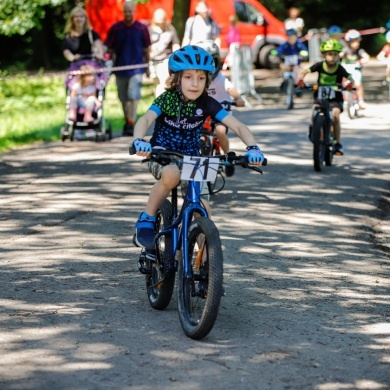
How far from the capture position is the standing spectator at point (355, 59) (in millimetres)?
21764

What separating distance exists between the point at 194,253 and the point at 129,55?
12677 mm

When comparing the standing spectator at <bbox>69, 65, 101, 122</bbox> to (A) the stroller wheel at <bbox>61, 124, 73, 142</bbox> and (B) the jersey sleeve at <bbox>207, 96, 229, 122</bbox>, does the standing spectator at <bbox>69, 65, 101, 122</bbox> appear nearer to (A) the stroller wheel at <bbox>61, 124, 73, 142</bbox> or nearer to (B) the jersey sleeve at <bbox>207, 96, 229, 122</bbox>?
(A) the stroller wheel at <bbox>61, 124, 73, 142</bbox>

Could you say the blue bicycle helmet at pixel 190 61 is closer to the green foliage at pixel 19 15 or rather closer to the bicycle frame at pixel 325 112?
the bicycle frame at pixel 325 112

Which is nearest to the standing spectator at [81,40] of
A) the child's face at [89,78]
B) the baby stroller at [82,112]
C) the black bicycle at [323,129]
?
the baby stroller at [82,112]

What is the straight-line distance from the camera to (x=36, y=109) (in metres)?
25.4

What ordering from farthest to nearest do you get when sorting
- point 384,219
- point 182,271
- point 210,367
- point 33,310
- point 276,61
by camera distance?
point 276,61
point 384,219
point 33,310
point 182,271
point 210,367

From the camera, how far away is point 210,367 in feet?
19.7

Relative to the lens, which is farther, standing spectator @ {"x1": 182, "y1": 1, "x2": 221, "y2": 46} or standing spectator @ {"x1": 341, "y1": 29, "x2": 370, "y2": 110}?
standing spectator @ {"x1": 182, "y1": 1, "x2": 221, "y2": 46}

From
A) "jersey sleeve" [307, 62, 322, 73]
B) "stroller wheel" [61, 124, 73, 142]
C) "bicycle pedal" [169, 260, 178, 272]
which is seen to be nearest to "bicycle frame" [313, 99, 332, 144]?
"jersey sleeve" [307, 62, 322, 73]

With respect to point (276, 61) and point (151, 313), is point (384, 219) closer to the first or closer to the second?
point (151, 313)

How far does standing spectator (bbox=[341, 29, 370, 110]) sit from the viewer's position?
71.4ft

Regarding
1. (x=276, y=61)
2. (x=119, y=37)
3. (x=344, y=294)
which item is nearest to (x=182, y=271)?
(x=344, y=294)

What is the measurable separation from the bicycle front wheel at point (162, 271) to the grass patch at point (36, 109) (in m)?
9.85

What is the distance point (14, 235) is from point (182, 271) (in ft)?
12.3
